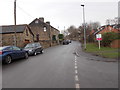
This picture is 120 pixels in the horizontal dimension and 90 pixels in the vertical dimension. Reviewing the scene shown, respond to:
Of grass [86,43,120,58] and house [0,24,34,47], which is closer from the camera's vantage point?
grass [86,43,120,58]

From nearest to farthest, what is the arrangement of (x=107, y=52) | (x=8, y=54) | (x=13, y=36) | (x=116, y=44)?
(x=8, y=54) < (x=107, y=52) < (x=116, y=44) < (x=13, y=36)

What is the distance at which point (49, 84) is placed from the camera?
5.16 m

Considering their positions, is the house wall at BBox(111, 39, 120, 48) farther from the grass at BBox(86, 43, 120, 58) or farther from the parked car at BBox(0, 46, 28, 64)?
the parked car at BBox(0, 46, 28, 64)

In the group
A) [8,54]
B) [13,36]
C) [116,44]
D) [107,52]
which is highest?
[13,36]

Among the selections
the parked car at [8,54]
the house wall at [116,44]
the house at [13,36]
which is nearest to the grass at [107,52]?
the house wall at [116,44]

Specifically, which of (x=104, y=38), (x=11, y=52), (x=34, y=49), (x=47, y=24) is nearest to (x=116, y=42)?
(x=104, y=38)

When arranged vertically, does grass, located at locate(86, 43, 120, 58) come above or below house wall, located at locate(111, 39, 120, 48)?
below

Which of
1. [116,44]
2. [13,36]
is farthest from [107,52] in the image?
[13,36]

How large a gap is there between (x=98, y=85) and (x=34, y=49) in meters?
12.2

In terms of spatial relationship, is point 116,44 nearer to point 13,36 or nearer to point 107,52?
point 107,52

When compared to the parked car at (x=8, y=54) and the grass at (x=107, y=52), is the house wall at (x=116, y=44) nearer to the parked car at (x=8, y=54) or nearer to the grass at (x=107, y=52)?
the grass at (x=107, y=52)

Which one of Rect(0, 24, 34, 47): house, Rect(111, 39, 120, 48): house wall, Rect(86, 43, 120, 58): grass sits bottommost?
Rect(86, 43, 120, 58): grass

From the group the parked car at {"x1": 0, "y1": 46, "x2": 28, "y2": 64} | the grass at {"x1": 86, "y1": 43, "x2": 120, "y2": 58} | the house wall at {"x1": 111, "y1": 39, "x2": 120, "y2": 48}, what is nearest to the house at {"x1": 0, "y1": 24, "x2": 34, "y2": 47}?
the parked car at {"x1": 0, "y1": 46, "x2": 28, "y2": 64}

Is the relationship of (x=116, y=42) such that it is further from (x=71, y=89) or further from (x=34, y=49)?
(x=71, y=89)
